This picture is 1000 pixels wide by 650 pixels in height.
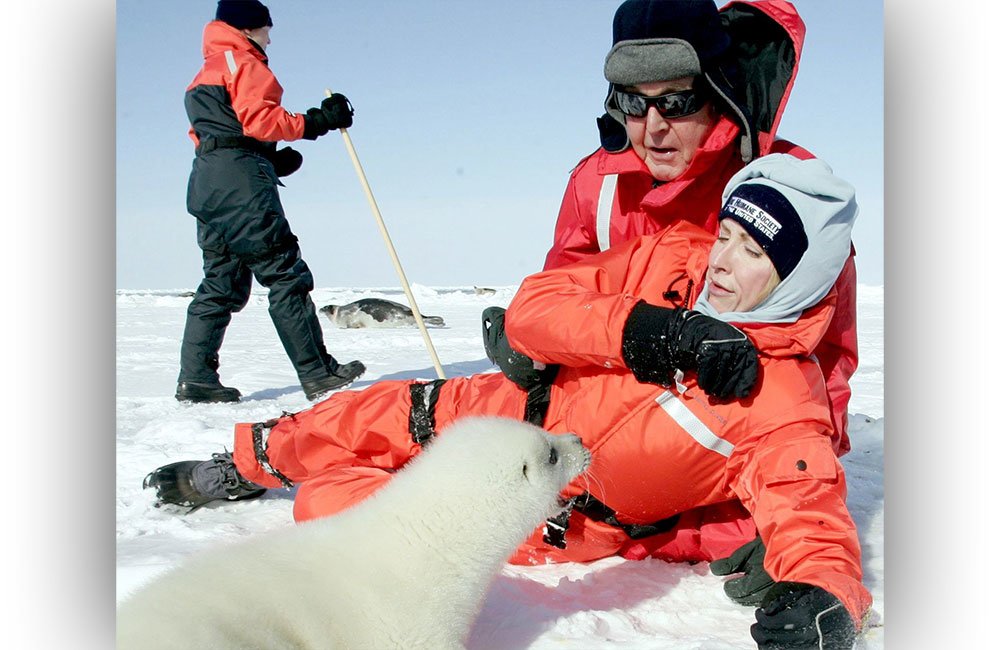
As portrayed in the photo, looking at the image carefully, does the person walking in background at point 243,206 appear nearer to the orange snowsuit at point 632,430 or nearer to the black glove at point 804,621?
the orange snowsuit at point 632,430

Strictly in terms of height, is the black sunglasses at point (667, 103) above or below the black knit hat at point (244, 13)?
below

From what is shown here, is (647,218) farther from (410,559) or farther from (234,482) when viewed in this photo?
(234,482)

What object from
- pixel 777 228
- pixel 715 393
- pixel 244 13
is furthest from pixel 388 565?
pixel 244 13

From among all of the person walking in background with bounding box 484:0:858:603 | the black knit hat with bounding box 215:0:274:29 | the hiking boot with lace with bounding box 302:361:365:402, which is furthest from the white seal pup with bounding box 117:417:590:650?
the hiking boot with lace with bounding box 302:361:365:402

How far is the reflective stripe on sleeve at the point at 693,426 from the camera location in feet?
5.85

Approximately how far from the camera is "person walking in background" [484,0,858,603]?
2029mm

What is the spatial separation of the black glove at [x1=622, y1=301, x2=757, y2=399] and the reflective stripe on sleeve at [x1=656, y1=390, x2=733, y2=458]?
58mm

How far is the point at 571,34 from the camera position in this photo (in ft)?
7.14

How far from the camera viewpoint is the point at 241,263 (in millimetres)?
3674

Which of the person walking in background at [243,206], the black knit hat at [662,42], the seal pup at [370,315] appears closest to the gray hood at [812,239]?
the black knit hat at [662,42]

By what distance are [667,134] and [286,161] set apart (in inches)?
78.8

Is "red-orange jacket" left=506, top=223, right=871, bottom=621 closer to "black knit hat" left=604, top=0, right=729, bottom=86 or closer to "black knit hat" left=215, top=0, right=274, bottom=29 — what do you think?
"black knit hat" left=604, top=0, right=729, bottom=86

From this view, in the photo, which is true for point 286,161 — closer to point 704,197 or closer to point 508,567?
point 704,197

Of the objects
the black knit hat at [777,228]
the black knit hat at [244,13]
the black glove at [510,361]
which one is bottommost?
the black glove at [510,361]
